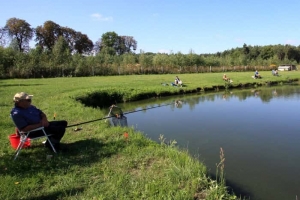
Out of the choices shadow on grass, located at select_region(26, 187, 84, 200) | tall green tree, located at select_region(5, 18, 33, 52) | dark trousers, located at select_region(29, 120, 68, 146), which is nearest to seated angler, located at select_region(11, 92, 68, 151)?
dark trousers, located at select_region(29, 120, 68, 146)

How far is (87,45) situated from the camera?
71750 mm

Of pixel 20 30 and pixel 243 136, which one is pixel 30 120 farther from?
pixel 20 30

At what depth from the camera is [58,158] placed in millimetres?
5262

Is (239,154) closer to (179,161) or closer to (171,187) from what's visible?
(179,161)

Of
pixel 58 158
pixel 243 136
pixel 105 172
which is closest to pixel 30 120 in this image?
pixel 58 158

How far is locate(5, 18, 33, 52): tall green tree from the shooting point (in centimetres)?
5600

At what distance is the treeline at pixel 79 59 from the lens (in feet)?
101

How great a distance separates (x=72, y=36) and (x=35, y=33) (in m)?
9.69

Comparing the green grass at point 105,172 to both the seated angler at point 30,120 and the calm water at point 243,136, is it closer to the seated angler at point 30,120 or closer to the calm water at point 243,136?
the seated angler at point 30,120

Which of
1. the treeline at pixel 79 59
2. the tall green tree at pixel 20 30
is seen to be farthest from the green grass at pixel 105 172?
the tall green tree at pixel 20 30

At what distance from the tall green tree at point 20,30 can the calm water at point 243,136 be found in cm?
5067

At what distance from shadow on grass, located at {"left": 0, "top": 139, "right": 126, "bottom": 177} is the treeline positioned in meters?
25.9

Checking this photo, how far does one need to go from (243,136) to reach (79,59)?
29.3 m

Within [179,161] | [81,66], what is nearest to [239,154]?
[179,161]
